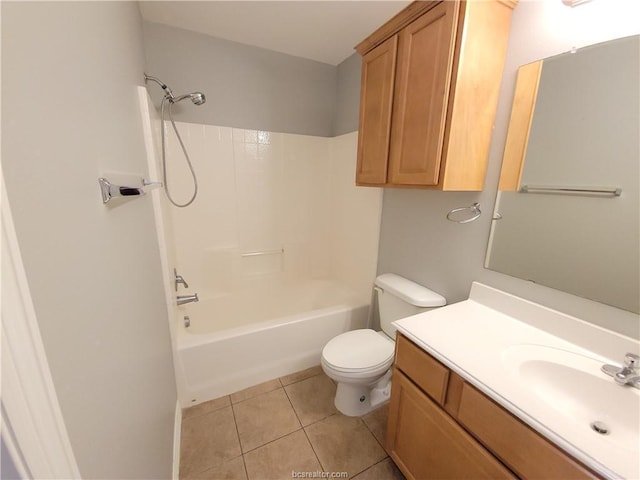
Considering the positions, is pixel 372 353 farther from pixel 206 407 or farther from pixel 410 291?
pixel 206 407

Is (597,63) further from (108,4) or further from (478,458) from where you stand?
(108,4)

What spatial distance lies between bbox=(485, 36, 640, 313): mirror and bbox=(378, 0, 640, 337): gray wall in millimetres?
40

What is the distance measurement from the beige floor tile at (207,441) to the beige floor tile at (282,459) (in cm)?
12

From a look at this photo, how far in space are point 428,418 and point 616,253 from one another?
90 centimetres

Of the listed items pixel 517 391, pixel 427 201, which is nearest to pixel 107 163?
pixel 517 391

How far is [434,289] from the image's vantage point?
159cm

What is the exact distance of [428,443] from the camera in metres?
1.04

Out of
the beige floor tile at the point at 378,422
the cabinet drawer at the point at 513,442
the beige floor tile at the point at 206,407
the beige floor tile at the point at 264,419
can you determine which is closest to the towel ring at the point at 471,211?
the cabinet drawer at the point at 513,442

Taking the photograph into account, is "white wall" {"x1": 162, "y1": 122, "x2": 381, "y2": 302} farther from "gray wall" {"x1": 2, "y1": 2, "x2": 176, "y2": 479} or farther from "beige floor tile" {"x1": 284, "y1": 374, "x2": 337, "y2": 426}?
"gray wall" {"x1": 2, "y1": 2, "x2": 176, "y2": 479}

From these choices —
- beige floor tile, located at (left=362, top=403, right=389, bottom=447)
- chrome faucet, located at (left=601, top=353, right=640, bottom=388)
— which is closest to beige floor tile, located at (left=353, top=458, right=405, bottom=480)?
beige floor tile, located at (left=362, top=403, right=389, bottom=447)

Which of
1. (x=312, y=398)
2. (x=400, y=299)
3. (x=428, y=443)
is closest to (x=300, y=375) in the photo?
(x=312, y=398)

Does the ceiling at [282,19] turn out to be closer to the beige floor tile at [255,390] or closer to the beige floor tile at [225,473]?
the beige floor tile at [255,390]

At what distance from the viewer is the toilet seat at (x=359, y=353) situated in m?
1.45

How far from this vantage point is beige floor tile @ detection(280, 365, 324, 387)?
6.22 ft
